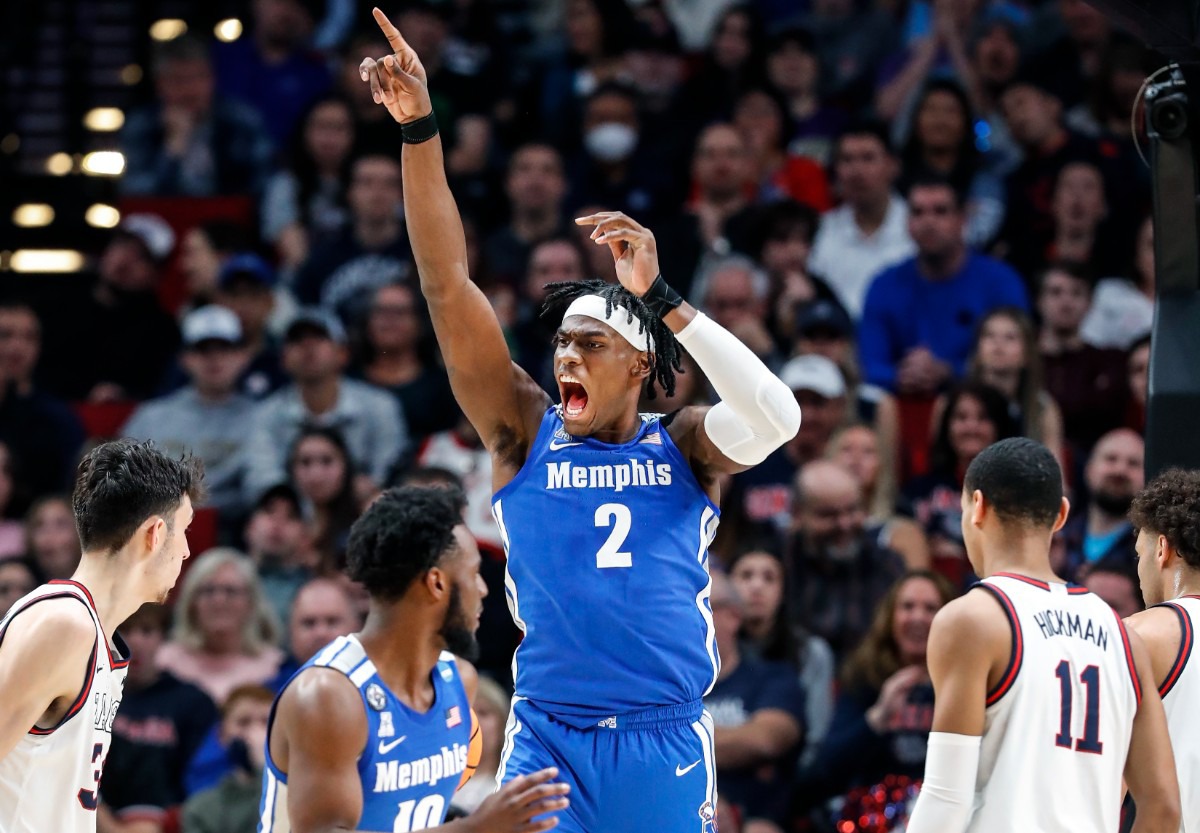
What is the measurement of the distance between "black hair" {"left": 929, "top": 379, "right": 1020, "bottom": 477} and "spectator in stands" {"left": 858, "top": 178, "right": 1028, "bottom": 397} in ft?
3.43

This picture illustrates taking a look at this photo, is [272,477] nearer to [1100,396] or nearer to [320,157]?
[320,157]

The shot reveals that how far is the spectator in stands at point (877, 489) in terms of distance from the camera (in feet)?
28.0

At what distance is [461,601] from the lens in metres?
4.76

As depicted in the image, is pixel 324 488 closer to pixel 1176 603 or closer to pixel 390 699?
pixel 390 699

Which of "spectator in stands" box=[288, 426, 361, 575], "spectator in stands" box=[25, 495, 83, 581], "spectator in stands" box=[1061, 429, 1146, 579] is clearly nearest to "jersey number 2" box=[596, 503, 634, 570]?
"spectator in stands" box=[1061, 429, 1146, 579]

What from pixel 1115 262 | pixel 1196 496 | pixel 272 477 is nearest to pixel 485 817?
pixel 1196 496

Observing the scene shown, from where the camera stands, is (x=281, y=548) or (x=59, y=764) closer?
(x=59, y=764)

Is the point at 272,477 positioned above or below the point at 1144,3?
below

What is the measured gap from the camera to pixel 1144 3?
222 inches

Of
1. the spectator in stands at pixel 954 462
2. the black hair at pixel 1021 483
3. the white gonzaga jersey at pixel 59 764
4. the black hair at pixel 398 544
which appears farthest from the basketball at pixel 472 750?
the spectator in stands at pixel 954 462

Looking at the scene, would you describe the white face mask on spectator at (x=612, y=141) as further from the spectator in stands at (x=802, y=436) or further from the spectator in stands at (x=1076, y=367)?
the spectator in stands at (x=1076, y=367)

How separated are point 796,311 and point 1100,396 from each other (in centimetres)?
175

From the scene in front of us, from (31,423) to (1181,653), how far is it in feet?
23.8

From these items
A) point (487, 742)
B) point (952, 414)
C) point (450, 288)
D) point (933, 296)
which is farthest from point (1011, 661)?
point (933, 296)
